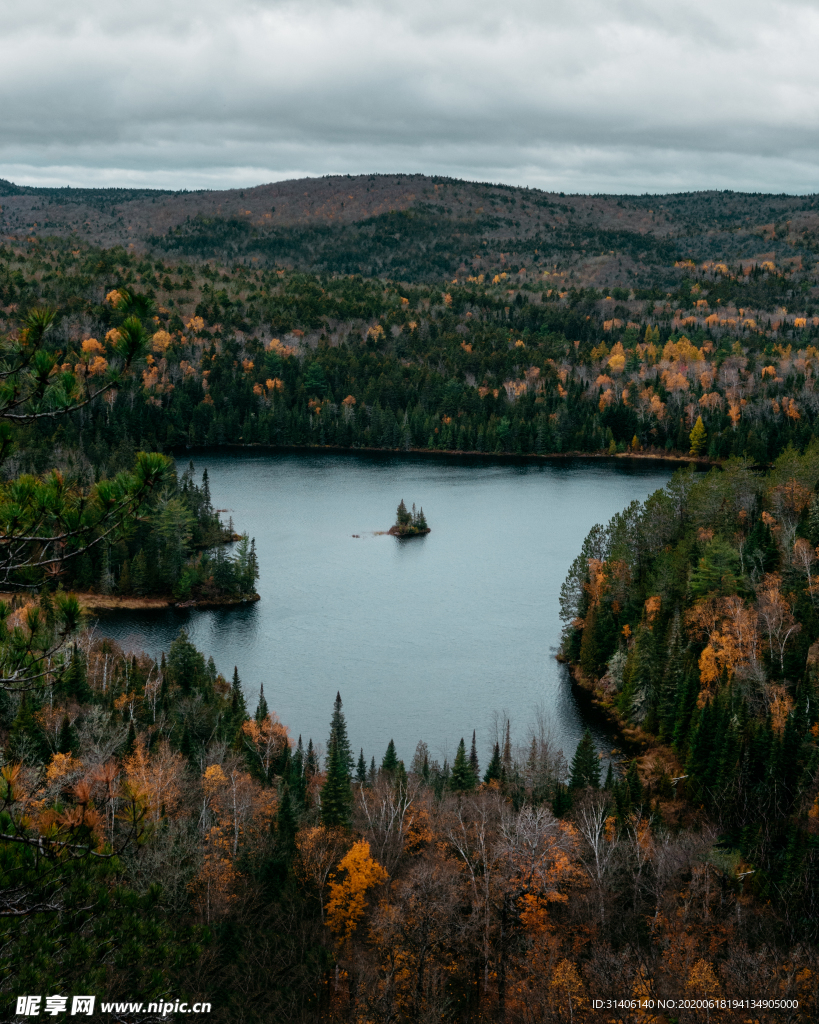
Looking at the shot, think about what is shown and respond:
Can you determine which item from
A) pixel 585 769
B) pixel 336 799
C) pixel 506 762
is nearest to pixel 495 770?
pixel 506 762

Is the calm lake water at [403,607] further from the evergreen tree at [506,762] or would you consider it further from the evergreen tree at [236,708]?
the evergreen tree at [236,708]

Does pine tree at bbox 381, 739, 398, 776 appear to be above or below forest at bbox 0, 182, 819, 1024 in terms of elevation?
below

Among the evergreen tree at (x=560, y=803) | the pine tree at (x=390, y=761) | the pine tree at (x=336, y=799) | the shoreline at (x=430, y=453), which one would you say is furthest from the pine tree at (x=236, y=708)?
the shoreline at (x=430, y=453)

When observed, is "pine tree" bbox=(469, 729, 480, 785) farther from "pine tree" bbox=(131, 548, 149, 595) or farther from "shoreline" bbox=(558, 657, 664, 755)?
"pine tree" bbox=(131, 548, 149, 595)

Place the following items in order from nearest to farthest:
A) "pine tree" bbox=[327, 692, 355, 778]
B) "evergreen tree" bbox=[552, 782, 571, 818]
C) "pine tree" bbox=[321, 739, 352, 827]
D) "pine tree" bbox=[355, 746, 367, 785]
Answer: "pine tree" bbox=[321, 739, 352, 827] < "evergreen tree" bbox=[552, 782, 571, 818] < "pine tree" bbox=[327, 692, 355, 778] < "pine tree" bbox=[355, 746, 367, 785]

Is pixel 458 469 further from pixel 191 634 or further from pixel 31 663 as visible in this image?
pixel 31 663

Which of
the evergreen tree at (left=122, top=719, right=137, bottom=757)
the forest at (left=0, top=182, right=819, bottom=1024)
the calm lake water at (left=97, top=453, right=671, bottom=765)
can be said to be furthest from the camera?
the calm lake water at (left=97, top=453, right=671, bottom=765)

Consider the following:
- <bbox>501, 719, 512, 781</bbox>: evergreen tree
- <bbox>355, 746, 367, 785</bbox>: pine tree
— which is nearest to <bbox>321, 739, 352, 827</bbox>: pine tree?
<bbox>355, 746, 367, 785</bbox>: pine tree
